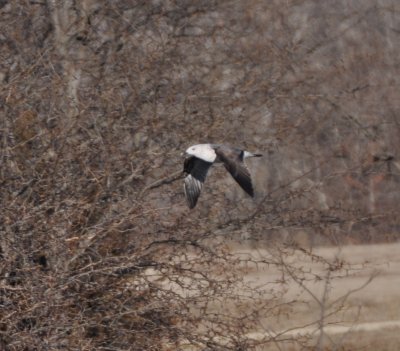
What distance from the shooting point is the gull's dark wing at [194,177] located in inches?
375

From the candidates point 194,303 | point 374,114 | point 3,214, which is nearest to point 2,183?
point 3,214

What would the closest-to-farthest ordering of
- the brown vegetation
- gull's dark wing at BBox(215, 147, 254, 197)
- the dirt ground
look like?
the brown vegetation < gull's dark wing at BBox(215, 147, 254, 197) < the dirt ground

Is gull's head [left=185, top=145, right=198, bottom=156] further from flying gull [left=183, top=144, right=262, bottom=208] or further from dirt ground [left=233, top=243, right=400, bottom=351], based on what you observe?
dirt ground [left=233, top=243, right=400, bottom=351]

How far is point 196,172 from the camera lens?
377 inches

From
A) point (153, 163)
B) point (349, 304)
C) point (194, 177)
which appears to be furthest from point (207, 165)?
point (349, 304)

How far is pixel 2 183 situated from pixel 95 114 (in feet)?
5.94

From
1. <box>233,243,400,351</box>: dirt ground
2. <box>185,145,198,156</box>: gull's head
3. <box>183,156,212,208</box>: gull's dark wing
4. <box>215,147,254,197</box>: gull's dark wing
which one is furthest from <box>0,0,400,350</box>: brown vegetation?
<box>215,147,254,197</box>: gull's dark wing

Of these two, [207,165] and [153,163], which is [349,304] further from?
[207,165]

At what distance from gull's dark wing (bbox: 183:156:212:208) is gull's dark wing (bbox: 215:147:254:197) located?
16cm

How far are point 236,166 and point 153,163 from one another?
4.48 feet

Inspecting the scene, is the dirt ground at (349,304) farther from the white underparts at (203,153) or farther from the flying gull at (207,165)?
the white underparts at (203,153)

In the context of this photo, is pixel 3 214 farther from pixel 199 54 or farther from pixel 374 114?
pixel 374 114

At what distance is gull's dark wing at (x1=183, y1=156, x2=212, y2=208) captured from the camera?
953cm

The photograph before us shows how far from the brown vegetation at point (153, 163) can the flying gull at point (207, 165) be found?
13.8 inches
